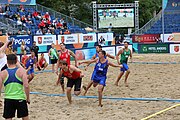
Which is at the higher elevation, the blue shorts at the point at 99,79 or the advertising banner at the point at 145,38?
the advertising banner at the point at 145,38

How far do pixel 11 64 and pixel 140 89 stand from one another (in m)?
6.98

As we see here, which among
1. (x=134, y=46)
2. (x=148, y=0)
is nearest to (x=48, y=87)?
(x=134, y=46)

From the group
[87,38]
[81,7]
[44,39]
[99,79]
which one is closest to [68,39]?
[87,38]

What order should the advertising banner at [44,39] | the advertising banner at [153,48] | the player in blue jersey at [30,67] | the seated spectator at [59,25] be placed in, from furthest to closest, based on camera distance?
the seated spectator at [59,25]
the advertising banner at [153,48]
the advertising banner at [44,39]
the player in blue jersey at [30,67]

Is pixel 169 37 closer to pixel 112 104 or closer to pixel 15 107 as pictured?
pixel 112 104

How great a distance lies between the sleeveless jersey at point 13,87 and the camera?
6.44m

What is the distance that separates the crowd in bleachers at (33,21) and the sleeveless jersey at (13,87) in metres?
20.0

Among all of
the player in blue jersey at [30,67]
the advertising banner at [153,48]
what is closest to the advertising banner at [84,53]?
the advertising banner at [153,48]

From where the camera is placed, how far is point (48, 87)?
540 inches

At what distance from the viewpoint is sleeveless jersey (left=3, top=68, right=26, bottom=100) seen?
253 inches

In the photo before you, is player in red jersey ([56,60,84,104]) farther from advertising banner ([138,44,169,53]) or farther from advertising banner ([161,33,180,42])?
advertising banner ([161,33,180,42])

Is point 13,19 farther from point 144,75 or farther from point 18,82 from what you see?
point 18,82

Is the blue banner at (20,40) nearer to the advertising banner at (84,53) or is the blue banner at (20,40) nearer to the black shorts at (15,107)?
the advertising banner at (84,53)

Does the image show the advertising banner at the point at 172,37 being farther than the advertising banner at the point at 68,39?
Yes
